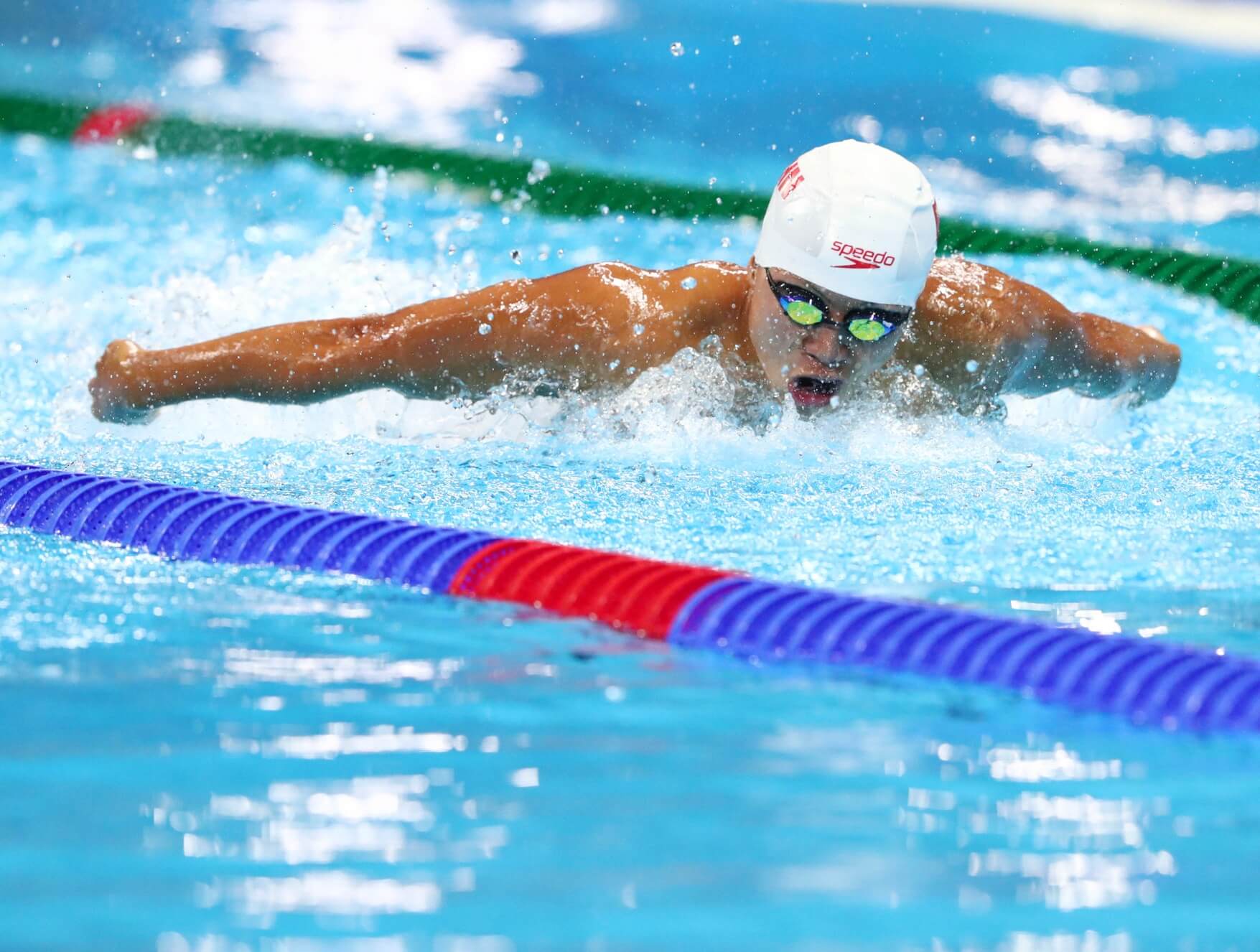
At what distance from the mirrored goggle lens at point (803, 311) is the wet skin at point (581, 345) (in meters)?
0.03

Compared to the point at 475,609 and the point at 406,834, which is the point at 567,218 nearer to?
the point at 475,609

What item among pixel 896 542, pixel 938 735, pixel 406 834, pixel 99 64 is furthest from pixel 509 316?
pixel 99 64

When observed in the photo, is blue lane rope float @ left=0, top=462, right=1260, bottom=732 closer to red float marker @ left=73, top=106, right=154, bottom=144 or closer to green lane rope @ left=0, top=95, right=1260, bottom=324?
green lane rope @ left=0, top=95, right=1260, bottom=324

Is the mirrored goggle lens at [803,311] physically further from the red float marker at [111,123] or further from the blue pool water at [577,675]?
the red float marker at [111,123]

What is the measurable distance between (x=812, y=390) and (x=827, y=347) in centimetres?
16

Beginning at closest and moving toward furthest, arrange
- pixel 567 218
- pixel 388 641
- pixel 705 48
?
pixel 388 641
pixel 567 218
pixel 705 48

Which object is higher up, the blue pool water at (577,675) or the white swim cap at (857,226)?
the white swim cap at (857,226)

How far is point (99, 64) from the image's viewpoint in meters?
8.54

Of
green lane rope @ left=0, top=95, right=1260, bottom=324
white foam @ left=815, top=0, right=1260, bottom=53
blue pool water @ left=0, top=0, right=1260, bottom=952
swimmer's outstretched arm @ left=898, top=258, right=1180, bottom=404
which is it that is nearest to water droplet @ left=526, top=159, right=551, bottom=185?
green lane rope @ left=0, top=95, right=1260, bottom=324

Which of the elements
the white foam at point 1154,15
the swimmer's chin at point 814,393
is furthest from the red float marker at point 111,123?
the swimmer's chin at point 814,393

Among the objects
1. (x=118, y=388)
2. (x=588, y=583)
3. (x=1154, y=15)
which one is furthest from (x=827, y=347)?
(x=1154, y=15)

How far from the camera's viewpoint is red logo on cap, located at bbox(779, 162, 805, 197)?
11.3 ft

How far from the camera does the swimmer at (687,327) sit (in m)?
3.33

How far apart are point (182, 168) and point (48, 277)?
1678 mm
